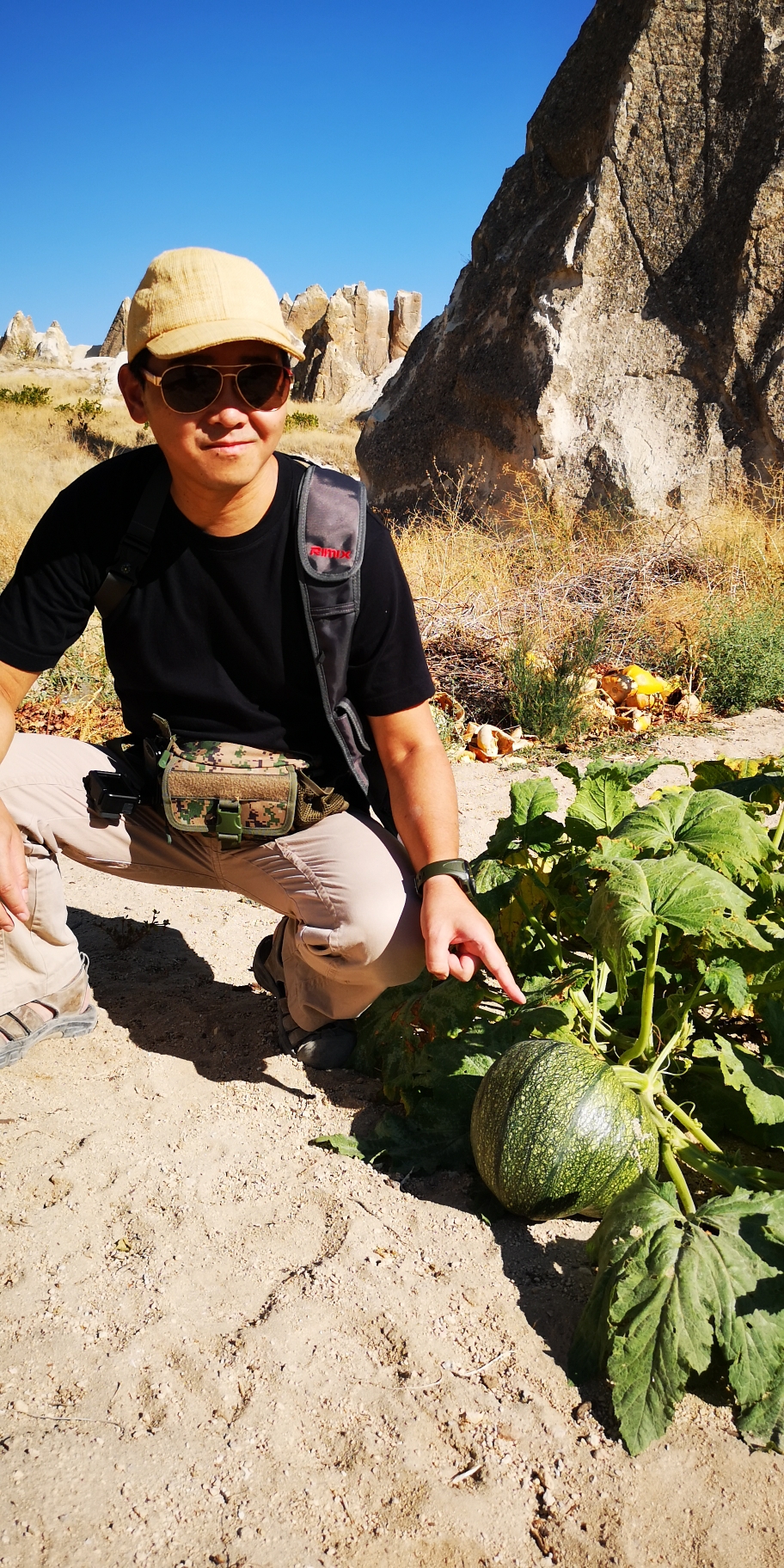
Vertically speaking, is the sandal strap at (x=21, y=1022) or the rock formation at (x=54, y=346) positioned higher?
the rock formation at (x=54, y=346)

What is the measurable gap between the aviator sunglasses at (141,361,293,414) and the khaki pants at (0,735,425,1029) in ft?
3.51

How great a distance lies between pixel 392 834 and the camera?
111 inches

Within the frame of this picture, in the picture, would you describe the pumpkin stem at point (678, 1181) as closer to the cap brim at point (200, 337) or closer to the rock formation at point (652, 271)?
the cap brim at point (200, 337)

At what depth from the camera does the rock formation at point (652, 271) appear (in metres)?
9.80

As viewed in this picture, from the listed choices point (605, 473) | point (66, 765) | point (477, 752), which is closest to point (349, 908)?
point (66, 765)

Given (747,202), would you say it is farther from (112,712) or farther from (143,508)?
(143,508)

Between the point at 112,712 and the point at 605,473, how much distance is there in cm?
605

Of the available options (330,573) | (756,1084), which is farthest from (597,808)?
(330,573)

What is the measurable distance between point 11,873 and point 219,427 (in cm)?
118

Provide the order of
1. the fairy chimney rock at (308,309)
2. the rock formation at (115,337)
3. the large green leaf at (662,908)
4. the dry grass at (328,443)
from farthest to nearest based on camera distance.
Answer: the rock formation at (115,337) < the fairy chimney rock at (308,309) < the dry grass at (328,443) < the large green leaf at (662,908)

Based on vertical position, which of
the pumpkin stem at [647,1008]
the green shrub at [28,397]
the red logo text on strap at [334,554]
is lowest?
the pumpkin stem at [647,1008]

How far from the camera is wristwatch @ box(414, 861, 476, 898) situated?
2.42 metres

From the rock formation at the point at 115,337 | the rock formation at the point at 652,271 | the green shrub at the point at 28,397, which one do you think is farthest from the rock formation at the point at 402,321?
the rock formation at the point at 652,271

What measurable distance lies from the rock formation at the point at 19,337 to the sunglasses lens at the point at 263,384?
4512 cm
